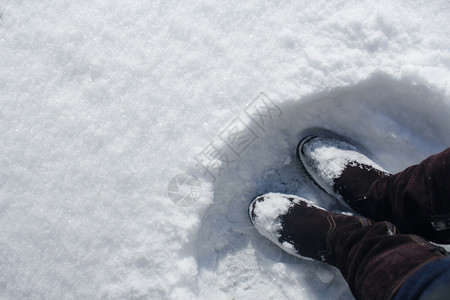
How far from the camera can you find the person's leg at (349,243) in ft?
2.93

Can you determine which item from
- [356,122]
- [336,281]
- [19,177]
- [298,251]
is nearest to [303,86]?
[356,122]

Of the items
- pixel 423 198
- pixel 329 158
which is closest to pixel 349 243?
pixel 423 198

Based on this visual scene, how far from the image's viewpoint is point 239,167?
131 cm

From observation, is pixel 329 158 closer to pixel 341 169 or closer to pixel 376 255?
pixel 341 169

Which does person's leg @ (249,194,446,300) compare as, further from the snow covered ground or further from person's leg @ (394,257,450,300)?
the snow covered ground

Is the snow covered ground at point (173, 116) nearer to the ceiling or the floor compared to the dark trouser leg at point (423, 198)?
nearer to the ceiling

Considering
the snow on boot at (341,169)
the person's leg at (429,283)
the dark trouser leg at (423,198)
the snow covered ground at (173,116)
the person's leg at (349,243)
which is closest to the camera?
the person's leg at (429,283)

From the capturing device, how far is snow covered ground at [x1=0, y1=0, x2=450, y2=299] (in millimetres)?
1198

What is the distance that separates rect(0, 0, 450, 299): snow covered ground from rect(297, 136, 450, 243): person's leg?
118 mm

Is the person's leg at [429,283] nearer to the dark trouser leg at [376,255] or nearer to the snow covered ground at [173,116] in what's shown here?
the dark trouser leg at [376,255]

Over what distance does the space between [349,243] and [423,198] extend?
0.27 metres

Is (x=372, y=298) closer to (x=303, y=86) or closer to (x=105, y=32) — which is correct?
(x=303, y=86)

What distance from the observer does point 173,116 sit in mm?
1251

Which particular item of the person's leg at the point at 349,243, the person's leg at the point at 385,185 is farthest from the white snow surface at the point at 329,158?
the person's leg at the point at 349,243
